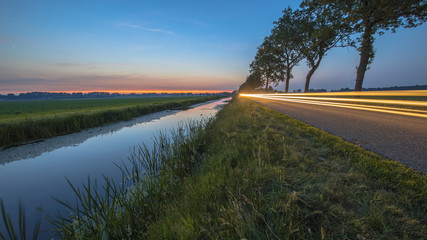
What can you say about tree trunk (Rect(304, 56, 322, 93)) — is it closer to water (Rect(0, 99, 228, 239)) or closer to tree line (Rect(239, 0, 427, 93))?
tree line (Rect(239, 0, 427, 93))

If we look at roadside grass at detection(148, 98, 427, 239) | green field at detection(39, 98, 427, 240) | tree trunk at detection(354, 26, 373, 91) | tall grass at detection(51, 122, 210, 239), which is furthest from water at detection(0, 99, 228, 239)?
tree trunk at detection(354, 26, 373, 91)

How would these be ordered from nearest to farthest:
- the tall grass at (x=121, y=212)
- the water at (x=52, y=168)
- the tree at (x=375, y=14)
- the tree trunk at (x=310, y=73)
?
the tall grass at (x=121, y=212), the water at (x=52, y=168), the tree at (x=375, y=14), the tree trunk at (x=310, y=73)

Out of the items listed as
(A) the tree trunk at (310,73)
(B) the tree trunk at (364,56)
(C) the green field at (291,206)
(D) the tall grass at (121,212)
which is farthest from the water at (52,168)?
(A) the tree trunk at (310,73)

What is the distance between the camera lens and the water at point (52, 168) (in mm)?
3416

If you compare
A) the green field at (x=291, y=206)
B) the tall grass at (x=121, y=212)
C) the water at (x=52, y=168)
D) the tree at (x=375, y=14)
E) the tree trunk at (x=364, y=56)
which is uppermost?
the tree at (x=375, y=14)

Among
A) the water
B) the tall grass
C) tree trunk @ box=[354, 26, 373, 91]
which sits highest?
tree trunk @ box=[354, 26, 373, 91]

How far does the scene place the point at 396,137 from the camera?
4.09m

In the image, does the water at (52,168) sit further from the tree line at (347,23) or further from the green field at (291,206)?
the tree line at (347,23)

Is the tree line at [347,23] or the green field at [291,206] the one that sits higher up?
the tree line at [347,23]

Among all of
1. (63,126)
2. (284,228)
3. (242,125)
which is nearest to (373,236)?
(284,228)

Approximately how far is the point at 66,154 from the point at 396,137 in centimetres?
1083

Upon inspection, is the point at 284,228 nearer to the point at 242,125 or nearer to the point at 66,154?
the point at 242,125

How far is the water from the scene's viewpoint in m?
3.42

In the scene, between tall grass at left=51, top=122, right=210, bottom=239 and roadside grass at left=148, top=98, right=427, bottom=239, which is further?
tall grass at left=51, top=122, right=210, bottom=239
